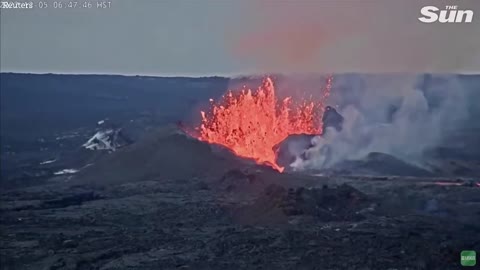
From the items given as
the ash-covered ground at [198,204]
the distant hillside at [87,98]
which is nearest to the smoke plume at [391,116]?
the ash-covered ground at [198,204]

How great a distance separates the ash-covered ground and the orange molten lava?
0.07 m

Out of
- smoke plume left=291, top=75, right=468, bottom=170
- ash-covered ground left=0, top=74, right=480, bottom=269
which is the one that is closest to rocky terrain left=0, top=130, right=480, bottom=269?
ash-covered ground left=0, top=74, right=480, bottom=269

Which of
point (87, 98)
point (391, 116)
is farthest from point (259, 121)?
point (87, 98)

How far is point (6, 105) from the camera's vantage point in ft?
15.3

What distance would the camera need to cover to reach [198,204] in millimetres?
4559

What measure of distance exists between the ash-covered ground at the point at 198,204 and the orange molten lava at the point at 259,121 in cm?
7

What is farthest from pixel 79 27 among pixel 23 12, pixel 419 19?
pixel 419 19

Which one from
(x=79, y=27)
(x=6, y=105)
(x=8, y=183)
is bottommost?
(x=8, y=183)

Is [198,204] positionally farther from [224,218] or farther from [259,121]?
[259,121]

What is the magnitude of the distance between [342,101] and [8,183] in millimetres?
1528

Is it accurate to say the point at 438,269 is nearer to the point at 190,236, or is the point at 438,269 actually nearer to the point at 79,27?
the point at 190,236

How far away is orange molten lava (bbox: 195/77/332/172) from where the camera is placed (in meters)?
4.59

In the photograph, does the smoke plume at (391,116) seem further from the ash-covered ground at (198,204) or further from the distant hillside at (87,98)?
the distant hillside at (87,98)

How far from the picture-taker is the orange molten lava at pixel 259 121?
15.1 ft
